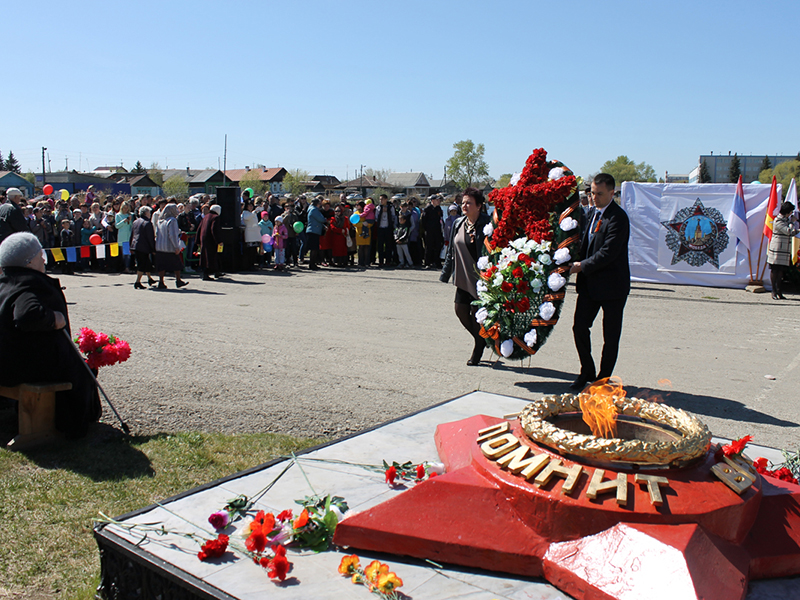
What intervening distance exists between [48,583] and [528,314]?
14.9 ft

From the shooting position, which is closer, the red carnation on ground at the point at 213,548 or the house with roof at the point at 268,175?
the red carnation on ground at the point at 213,548

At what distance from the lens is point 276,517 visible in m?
3.19

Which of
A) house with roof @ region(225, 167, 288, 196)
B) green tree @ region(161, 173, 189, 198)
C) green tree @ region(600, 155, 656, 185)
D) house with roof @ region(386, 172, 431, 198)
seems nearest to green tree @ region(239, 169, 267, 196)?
house with roof @ region(225, 167, 288, 196)

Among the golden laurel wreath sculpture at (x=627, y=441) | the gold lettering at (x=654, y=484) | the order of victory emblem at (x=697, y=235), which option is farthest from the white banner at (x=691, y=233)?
the gold lettering at (x=654, y=484)

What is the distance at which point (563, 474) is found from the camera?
2873mm

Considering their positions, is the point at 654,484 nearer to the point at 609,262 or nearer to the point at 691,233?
the point at 609,262

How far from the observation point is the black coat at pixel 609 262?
19.2 ft

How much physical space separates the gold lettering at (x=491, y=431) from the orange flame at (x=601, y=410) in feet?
1.39

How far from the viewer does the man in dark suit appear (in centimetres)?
588

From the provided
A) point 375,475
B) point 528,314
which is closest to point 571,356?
point 528,314

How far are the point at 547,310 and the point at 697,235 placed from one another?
10.7 meters

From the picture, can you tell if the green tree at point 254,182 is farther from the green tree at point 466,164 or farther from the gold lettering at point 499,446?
the gold lettering at point 499,446

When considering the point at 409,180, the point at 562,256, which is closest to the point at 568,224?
the point at 562,256

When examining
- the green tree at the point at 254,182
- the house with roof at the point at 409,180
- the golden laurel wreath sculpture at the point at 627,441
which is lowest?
the golden laurel wreath sculpture at the point at 627,441
